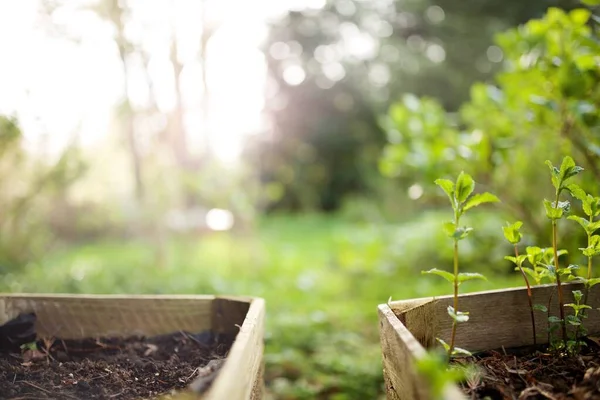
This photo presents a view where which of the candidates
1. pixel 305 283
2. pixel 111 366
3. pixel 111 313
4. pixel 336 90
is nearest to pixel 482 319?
pixel 111 366

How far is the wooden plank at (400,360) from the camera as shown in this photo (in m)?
1.06

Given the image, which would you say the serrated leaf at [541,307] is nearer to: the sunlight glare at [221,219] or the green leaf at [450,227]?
the green leaf at [450,227]

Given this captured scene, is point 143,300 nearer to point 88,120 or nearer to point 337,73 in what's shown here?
point 88,120

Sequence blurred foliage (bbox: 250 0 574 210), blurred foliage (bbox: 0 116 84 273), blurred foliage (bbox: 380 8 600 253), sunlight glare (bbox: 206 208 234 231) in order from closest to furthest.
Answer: blurred foliage (bbox: 380 8 600 253), blurred foliage (bbox: 0 116 84 273), sunlight glare (bbox: 206 208 234 231), blurred foliage (bbox: 250 0 574 210)

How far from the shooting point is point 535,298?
157cm

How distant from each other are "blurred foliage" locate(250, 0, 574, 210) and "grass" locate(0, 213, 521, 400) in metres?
4.98

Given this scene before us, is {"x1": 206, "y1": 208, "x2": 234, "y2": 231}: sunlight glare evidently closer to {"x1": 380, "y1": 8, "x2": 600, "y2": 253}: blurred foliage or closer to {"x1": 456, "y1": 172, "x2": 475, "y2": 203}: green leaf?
{"x1": 380, "y1": 8, "x2": 600, "y2": 253}: blurred foliage

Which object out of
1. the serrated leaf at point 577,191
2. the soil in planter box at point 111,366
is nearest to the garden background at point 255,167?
the serrated leaf at point 577,191

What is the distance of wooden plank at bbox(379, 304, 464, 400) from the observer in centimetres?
106

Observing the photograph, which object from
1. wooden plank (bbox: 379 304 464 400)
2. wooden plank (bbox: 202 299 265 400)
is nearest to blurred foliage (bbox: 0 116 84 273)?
wooden plank (bbox: 202 299 265 400)

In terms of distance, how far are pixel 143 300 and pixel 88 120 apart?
11.4ft

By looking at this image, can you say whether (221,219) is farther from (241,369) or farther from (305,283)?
(241,369)

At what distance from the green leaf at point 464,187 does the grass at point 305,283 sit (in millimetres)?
1923

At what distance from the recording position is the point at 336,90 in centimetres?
1648
